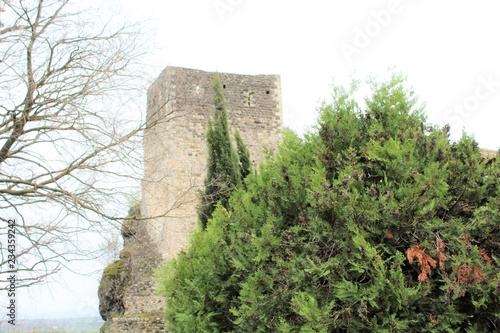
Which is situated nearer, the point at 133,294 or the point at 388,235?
the point at 388,235

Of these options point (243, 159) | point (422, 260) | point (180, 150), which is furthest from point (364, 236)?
point (180, 150)

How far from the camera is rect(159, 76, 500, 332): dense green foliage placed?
393cm

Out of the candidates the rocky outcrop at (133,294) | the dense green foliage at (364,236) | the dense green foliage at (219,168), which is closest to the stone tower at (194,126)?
the rocky outcrop at (133,294)

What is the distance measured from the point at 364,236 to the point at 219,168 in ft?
17.0

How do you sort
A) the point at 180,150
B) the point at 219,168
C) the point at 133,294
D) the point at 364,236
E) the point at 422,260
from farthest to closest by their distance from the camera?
the point at 180,150 → the point at 133,294 → the point at 219,168 → the point at 364,236 → the point at 422,260

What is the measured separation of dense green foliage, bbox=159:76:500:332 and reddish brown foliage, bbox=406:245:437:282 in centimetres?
1

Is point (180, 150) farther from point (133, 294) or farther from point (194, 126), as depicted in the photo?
point (133, 294)

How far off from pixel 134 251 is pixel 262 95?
644cm

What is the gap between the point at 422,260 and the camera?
13.0 feet

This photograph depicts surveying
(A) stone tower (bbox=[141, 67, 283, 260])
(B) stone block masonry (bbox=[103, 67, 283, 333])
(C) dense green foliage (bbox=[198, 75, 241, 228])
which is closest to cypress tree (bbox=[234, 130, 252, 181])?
(C) dense green foliage (bbox=[198, 75, 241, 228])

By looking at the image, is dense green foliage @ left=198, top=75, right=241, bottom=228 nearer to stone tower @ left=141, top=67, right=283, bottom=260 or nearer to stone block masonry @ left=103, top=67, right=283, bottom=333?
stone block masonry @ left=103, top=67, right=283, bottom=333

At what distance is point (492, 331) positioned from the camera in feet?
13.1

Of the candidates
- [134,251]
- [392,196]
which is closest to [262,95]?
[134,251]

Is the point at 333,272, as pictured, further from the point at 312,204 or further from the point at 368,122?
the point at 368,122
